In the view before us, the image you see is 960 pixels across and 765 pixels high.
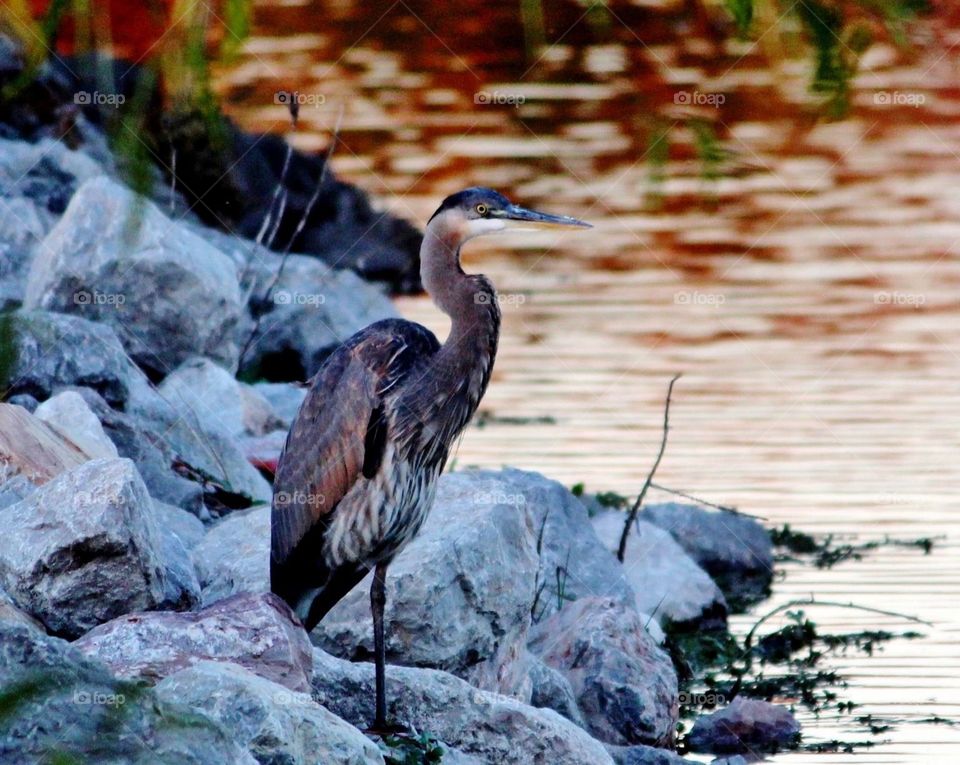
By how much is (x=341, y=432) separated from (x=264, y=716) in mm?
2075

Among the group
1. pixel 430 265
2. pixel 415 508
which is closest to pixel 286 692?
pixel 415 508

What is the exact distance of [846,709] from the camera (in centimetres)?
795

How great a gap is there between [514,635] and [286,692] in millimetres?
2071

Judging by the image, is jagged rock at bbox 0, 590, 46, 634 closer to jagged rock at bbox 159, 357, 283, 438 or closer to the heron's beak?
the heron's beak

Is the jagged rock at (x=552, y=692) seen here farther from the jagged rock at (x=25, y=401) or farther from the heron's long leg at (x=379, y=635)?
the jagged rock at (x=25, y=401)

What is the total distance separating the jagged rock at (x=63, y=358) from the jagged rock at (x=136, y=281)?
828 millimetres

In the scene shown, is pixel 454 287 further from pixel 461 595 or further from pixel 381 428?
pixel 461 595

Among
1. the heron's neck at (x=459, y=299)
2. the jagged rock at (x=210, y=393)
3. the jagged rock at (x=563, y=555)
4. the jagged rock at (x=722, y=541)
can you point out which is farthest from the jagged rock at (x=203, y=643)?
the jagged rock at (x=722, y=541)

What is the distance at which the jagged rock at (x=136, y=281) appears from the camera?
9.33 metres

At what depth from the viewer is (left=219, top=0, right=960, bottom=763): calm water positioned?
377 inches

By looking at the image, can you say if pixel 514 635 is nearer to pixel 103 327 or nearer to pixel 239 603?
pixel 239 603

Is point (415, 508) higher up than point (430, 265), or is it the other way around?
point (430, 265)

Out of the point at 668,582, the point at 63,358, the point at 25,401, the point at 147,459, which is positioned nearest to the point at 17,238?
the point at 63,358

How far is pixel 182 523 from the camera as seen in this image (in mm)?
7562
